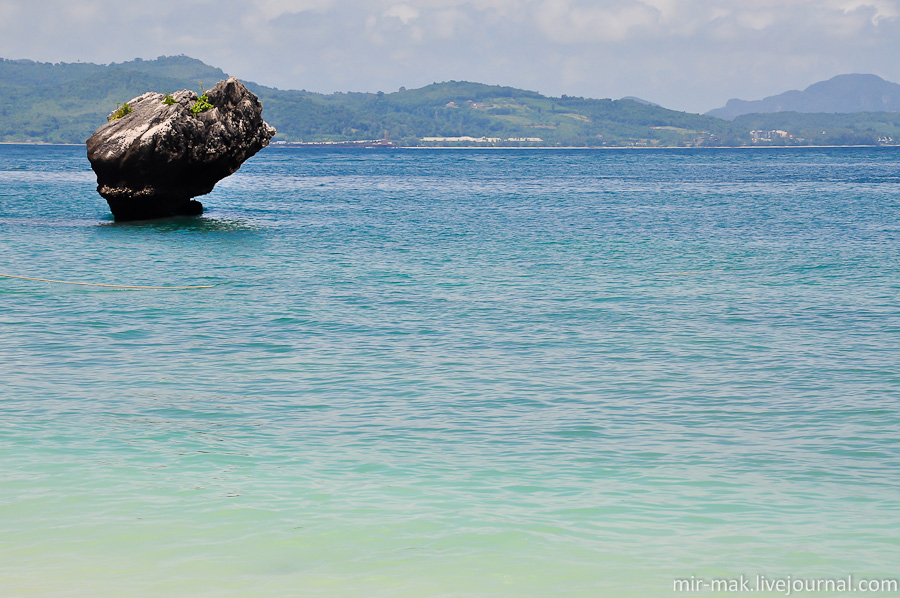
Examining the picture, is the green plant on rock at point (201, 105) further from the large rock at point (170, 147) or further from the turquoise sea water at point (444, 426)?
the turquoise sea water at point (444, 426)

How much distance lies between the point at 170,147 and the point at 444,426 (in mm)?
32817

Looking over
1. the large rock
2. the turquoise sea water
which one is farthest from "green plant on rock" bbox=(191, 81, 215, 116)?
the turquoise sea water

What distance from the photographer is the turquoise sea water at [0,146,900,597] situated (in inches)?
351

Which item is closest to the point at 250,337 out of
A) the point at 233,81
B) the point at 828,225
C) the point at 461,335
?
the point at 461,335

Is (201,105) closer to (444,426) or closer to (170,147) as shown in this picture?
(170,147)

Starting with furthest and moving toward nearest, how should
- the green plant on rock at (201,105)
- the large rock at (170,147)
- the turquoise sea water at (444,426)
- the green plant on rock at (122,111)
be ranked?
1. the green plant on rock at (122,111)
2. the green plant on rock at (201,105)
3. the large rock at (170,147)
4. the turquoise sea water at (444,426)

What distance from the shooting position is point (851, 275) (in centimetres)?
2928

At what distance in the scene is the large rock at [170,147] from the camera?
42.4m

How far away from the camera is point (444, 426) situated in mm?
13531

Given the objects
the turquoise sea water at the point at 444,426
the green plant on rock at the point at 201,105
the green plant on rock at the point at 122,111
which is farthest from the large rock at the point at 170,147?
the turquoise sea water at the point at 444,426

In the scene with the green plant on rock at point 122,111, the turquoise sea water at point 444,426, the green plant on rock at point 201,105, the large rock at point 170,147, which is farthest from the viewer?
the green plant on rock at point 122,111

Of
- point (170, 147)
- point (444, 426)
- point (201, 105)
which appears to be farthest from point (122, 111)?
point (444, 426)

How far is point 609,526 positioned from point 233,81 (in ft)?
130

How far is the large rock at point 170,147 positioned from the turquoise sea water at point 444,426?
37.8ft
